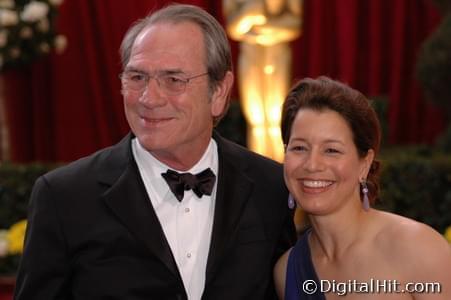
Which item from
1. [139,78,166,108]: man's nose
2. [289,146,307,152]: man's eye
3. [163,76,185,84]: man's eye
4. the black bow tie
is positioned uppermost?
A: [163,76,185,84]: man's eye

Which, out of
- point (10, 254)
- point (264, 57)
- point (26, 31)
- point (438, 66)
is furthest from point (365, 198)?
point (26, 31)

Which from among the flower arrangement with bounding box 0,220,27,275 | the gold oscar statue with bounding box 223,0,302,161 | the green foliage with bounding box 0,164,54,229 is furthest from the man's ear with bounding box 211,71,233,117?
the green foliage with bounding box 0,164,54,229

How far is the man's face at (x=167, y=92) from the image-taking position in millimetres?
2500

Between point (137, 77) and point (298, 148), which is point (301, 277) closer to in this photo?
point (298, 148)

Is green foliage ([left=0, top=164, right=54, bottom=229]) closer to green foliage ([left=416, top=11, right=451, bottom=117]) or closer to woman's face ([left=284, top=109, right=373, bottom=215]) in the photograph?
green foliage ([left=416, top=11, right=451, bottom=117])

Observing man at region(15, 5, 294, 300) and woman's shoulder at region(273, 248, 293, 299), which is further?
woman's shoulder at region(273, 248, 293, 299)

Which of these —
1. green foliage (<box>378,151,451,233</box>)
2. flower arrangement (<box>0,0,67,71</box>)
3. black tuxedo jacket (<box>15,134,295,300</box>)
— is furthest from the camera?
flower arrangement (<box>0,0,67,71</box>)

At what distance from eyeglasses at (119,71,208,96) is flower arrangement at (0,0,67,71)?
155 inches

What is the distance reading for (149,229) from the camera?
8.18 feet

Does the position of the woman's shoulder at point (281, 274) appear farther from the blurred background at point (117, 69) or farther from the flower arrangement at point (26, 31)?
the flower arrangement at point (26, 31)

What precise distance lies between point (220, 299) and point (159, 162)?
1.39ft

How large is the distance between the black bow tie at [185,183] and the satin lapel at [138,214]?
0.08 m

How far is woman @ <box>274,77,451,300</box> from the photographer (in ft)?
7.80

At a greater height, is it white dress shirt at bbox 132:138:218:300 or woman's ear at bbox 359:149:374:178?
woman's ear at bbox 359:149:374:178
